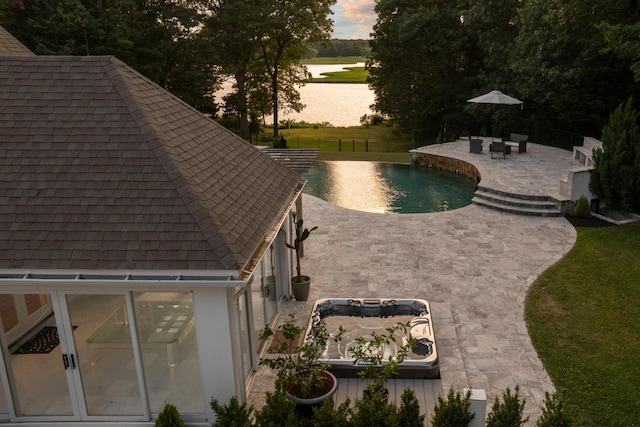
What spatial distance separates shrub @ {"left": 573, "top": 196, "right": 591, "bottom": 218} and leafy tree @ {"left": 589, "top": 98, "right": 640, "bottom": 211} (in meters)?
0.68

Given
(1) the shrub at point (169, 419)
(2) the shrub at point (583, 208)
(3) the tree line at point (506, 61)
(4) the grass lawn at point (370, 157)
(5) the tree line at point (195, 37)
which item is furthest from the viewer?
(4) the grass lawn at point (370, 157)

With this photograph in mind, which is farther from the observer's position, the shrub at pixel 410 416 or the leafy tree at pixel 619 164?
the leafy tree at pixel 619 164

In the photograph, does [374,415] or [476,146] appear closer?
[374,415]

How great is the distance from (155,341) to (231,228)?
208 centimetres

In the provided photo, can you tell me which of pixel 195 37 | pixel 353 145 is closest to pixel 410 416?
pixel 353 145

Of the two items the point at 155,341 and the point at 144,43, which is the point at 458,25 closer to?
the point at 144,43

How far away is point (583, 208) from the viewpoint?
57.1 feet

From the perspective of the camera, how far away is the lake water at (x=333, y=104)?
54731 mm

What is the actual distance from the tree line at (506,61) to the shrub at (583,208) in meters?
4.81

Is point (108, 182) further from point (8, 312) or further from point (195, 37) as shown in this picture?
point (195, 37)

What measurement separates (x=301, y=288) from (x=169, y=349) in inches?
188

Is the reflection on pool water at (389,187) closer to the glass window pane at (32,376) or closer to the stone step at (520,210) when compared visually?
the stone step at (520,210)

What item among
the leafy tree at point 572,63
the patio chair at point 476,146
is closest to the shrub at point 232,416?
the leafy tree at point 572,63

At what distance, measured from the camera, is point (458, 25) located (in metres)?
35.2
